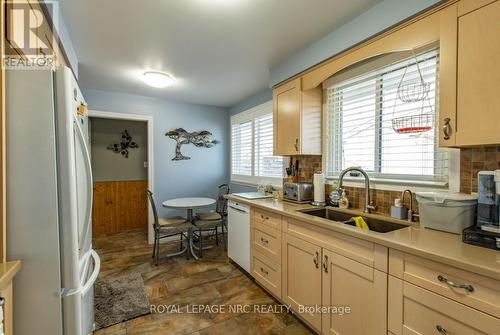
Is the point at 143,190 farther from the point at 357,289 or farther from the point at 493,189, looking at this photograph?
the point at 493,189

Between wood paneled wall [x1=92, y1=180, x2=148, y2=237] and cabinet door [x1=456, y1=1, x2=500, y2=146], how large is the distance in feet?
16.1

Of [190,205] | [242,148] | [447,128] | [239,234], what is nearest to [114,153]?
[190,205]

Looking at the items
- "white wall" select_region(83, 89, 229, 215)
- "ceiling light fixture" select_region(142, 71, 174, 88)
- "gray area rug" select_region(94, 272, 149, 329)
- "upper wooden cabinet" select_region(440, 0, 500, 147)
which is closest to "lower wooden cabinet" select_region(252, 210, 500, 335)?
"upper wooden cabinet" select_region(440, 0, 500, 147)

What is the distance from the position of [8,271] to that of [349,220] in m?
2.05

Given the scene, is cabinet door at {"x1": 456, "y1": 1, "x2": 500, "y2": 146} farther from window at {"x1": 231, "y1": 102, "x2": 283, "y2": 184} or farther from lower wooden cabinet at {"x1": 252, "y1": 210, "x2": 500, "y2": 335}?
window at {"x1": 231, "y1": 102, "x2": 283, "y2": 184}

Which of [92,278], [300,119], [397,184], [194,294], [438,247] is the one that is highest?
[300,119]

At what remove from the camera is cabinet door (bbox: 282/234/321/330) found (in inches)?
68.3

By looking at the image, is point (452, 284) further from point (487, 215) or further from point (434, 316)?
point (487, 215)

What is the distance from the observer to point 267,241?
2.29 m

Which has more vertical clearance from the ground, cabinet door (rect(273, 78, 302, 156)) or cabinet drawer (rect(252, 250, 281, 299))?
cabinet door (rect(273, 78, 302, 156))

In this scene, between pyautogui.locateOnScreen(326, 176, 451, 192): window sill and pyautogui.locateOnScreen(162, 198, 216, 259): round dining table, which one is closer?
pyautogui.locateOnScreen(326, 176, 451, 192): window sill

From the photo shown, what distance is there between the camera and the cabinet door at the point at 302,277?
174 centimetres

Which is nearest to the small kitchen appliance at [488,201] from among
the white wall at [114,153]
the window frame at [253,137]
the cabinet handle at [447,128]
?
the cabinet handle at [447,128]

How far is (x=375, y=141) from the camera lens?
6.77ft
